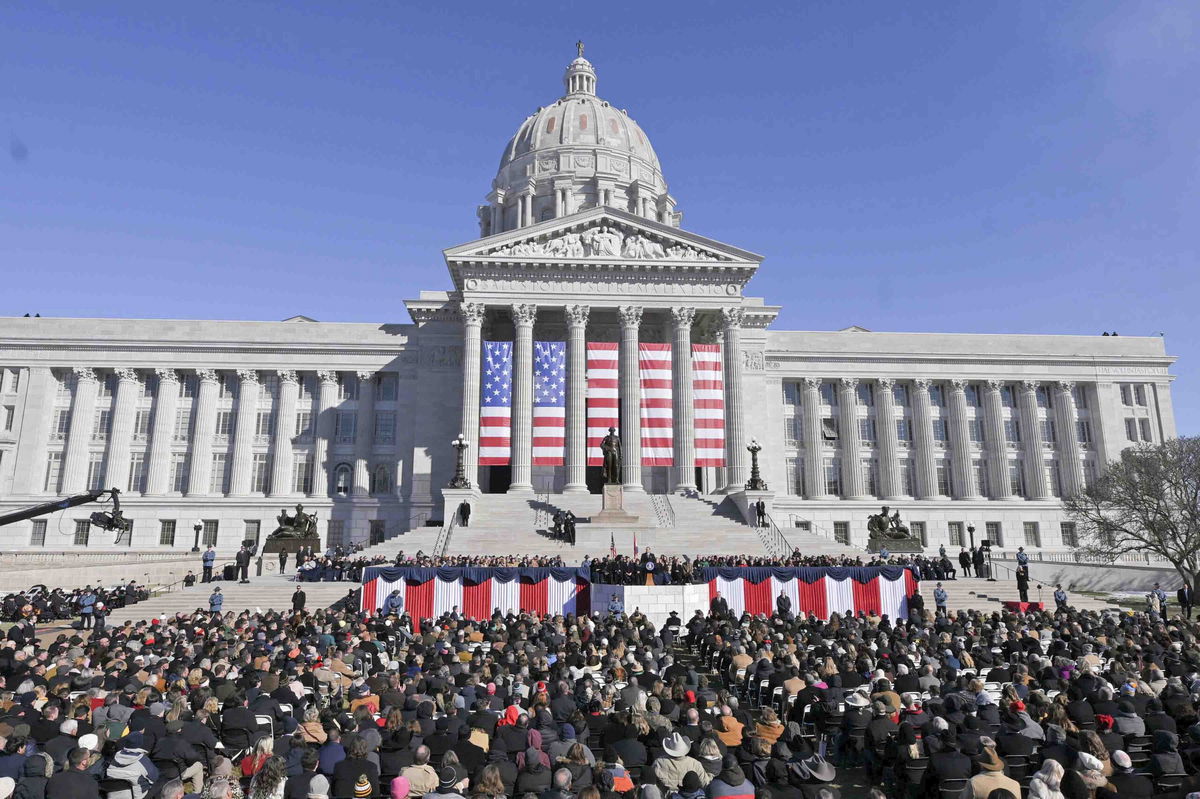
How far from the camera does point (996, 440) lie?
6675cm

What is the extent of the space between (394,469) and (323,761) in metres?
54.2

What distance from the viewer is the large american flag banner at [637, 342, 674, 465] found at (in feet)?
181

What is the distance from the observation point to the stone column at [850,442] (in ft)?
215

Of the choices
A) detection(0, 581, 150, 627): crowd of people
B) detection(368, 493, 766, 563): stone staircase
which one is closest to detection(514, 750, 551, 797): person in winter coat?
detection(0, 581, 150, 627): crowd of people

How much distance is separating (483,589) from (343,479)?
112ft

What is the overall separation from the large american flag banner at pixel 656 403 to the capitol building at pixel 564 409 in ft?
0.49

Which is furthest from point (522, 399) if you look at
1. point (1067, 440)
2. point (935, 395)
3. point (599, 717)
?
point (1067, 440)

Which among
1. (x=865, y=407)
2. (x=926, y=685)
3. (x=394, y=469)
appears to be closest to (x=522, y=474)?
(x=394, y=469)

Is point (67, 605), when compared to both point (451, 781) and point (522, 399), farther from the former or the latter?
point (451, 781)

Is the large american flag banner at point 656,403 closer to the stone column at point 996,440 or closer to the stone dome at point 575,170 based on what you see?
the stone column at point 996,440

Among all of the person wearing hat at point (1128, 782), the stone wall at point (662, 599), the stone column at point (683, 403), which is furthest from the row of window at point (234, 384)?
the person wearing hat at point (1128, 782)

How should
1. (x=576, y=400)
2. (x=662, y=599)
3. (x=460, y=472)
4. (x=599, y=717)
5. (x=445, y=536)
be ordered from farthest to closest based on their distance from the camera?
(x=576, y=400) → (x=460, y=472) → (x=445, y=536) → (x=662, y=599) → (x=599, y=717)

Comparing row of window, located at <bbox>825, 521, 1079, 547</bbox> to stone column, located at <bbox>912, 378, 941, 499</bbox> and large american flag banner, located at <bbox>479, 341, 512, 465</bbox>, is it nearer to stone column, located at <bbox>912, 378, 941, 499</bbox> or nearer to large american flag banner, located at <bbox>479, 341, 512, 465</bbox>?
stone column, located at <bbox>912, 378, 941, 499</bbox>

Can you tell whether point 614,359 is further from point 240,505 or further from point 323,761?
point 323,761
